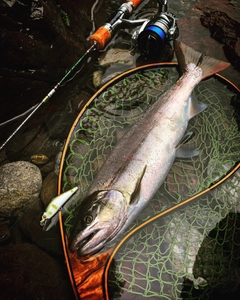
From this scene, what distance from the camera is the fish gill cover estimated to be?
285 cm

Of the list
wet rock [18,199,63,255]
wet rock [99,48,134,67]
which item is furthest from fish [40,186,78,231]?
wet rock [99,48,134,67]

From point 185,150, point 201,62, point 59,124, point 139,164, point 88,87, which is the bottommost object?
point 185,150

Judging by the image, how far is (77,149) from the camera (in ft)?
11.2

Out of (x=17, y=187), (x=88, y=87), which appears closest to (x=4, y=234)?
(x=17, y=187)

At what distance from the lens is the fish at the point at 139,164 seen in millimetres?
2631

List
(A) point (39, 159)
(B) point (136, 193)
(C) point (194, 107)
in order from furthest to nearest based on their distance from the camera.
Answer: (A) point (39, 159) < (C) point (194, 107) < (B) point (136, 193)

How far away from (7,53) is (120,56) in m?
1.83

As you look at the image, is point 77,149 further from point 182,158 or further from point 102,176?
point 182,158

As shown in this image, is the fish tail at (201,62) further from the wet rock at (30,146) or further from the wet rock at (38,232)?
the wet rock at (38,232)

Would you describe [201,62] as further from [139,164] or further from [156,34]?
[139,164]

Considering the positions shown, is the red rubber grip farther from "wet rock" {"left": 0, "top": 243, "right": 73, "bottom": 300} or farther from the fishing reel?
"wet rock" {"left": 0, "top": 243, "right": 73, "bottom": 300}

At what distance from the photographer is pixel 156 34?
11.9ft

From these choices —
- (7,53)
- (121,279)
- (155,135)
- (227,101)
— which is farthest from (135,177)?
(7,53)

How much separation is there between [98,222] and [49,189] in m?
1.04
